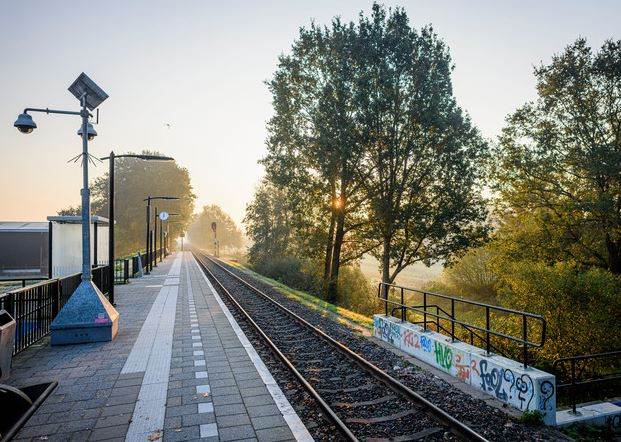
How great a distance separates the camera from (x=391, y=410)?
6.29m

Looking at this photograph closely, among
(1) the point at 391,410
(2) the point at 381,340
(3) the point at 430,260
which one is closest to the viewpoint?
(1) the point at 391,410

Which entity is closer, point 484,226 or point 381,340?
point 381,340

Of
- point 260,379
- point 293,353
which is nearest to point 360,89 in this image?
point 293,353

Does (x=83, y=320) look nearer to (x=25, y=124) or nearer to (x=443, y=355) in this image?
(x=25, y=124)

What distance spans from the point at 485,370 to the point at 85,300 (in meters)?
9.03

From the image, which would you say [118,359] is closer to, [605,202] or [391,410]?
[391,410]

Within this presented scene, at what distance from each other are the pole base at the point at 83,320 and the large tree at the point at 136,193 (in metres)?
62.5

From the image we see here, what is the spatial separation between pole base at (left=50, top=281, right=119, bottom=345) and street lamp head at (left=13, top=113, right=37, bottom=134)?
3762 millimetres

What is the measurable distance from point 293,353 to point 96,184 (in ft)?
260

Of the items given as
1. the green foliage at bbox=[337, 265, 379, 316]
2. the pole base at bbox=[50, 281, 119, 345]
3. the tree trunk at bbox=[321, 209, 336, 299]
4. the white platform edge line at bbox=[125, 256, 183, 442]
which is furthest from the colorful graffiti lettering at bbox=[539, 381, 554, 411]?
the tree trunk at bbox=[321, 209, 336, 299]

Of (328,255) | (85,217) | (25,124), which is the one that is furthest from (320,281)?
(25,124)

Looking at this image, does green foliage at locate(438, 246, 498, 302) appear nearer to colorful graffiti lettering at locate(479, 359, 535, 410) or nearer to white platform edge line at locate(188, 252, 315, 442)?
white platform edge line at locate(188, 252, 315, 442)

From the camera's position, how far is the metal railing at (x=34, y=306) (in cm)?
845

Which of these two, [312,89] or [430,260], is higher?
[312,89]
